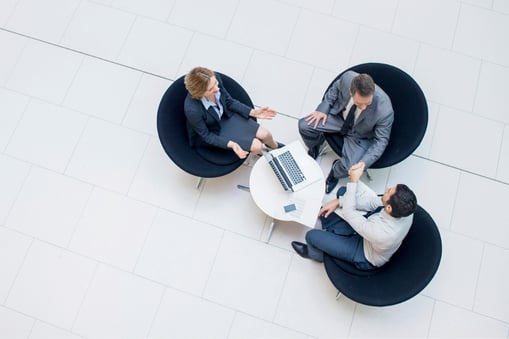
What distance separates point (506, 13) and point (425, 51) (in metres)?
0.79

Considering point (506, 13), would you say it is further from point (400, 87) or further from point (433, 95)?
point (400, 87)

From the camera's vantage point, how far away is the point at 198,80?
2.76 m

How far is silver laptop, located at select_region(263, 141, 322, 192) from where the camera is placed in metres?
3.00

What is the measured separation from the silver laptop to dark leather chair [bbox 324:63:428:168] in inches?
17.5

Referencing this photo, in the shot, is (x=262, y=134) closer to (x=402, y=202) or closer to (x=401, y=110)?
(x=401, y=110)

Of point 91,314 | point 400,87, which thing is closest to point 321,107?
point 400,87

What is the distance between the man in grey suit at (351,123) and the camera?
2.89m

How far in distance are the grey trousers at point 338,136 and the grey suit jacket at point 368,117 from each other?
1 centimetres

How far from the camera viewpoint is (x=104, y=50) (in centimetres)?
392

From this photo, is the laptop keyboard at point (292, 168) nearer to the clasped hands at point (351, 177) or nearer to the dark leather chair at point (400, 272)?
the clasped hands at point (351, 177)

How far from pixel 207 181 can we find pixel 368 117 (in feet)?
4.22

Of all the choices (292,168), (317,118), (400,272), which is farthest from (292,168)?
(400,272)

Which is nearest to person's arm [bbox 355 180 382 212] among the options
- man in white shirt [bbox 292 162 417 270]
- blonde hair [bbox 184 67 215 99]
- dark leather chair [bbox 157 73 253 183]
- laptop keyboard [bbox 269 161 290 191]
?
man in white shirt [bbox 292 162 417 270]

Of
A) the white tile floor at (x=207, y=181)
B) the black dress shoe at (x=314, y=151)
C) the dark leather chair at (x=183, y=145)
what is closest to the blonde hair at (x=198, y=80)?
the dark leather chair at (x=183, y=145)
